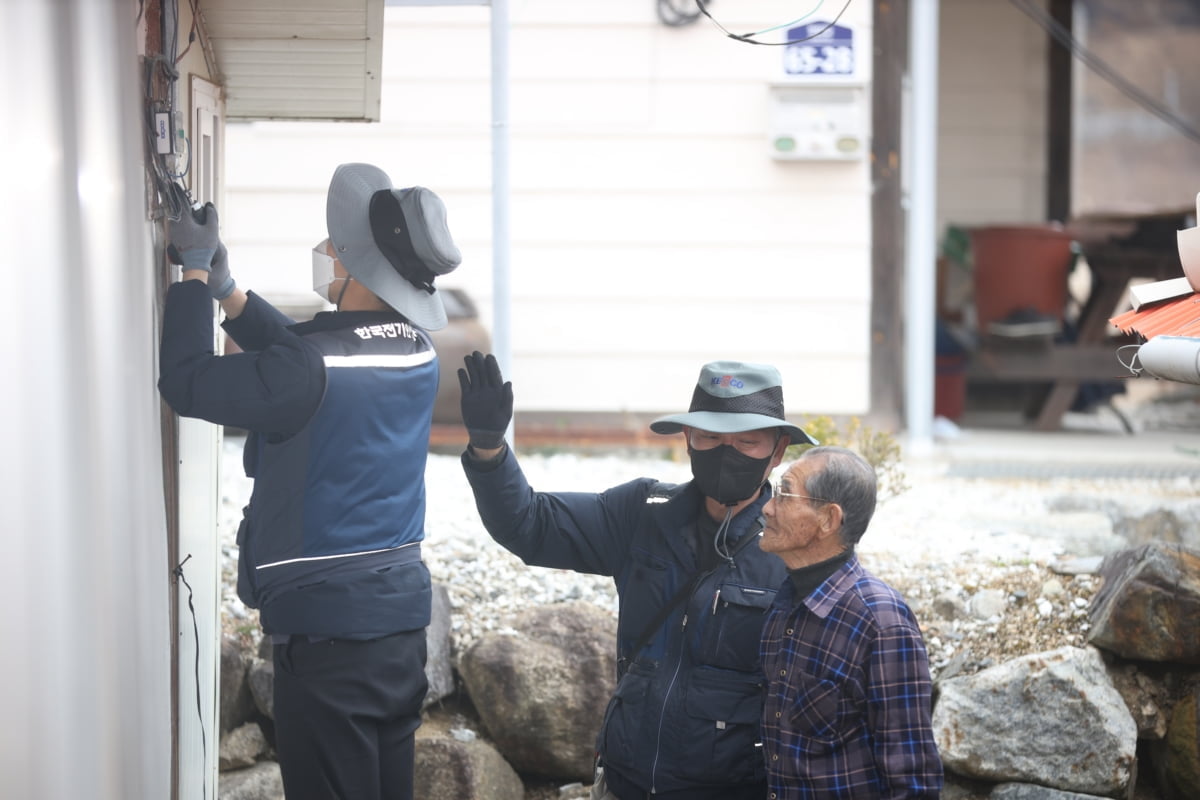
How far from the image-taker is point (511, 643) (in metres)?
4.71

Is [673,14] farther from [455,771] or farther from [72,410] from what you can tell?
[72,410]

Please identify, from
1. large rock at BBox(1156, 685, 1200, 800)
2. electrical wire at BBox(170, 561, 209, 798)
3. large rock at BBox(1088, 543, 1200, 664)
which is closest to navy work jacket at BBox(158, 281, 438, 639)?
electrical wire at BBox(170, 561, 209, 798)

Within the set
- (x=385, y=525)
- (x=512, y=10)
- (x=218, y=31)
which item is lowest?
(x=385, y=525)

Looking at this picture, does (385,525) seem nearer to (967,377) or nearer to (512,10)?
(512,10)

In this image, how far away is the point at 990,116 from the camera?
11.2m

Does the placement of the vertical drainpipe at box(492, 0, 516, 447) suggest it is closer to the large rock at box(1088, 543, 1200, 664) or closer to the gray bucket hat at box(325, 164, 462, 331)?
the gray bucket hat at box(325, 164, 462, 331)

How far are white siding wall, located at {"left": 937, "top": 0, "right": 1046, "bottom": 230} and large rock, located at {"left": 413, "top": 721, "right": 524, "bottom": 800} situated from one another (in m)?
7.91

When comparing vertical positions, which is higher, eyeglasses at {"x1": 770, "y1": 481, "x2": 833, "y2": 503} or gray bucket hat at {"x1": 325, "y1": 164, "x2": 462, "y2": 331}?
gray bucket hat at {"x1": 325, "y1": 164, "x2": 462, "y2": 331}

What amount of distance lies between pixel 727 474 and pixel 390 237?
0.90 meters

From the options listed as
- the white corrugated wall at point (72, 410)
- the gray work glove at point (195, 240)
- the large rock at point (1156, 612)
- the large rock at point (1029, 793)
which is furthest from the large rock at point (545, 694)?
the gray work glove at point (195, 240)

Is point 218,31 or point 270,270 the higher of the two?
point 218,31

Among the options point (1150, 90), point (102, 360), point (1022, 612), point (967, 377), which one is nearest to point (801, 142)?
point (967, 377)

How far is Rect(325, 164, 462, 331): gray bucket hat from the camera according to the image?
9.99 ft

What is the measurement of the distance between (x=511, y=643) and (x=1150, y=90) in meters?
24.3
